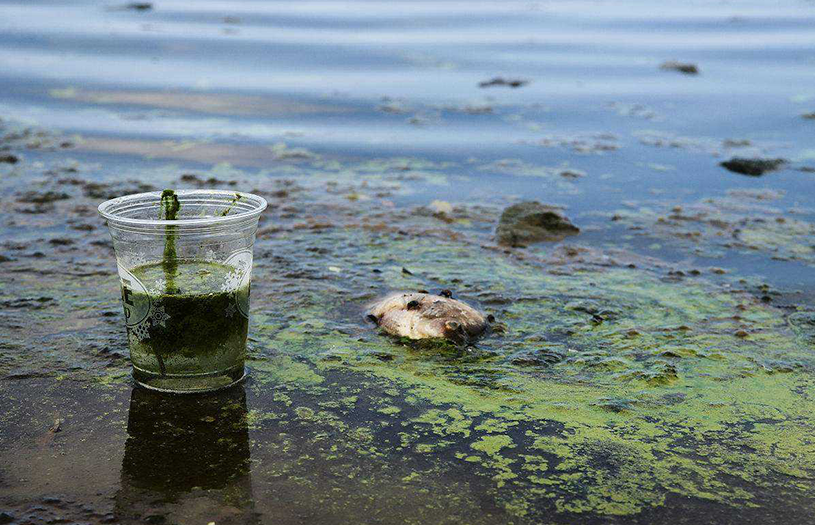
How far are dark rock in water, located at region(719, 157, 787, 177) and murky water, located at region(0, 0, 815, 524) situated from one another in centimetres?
10

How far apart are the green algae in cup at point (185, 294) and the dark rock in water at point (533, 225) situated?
1892mm

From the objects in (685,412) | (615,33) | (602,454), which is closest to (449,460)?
→ (602,454)

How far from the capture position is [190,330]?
8.15 feet

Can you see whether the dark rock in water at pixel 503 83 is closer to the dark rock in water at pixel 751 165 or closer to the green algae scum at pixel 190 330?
the dark rock in water at pixel 751 165

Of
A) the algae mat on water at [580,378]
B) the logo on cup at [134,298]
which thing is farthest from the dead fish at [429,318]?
the logo on cup at [134,298]

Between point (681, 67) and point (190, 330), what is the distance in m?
7.11

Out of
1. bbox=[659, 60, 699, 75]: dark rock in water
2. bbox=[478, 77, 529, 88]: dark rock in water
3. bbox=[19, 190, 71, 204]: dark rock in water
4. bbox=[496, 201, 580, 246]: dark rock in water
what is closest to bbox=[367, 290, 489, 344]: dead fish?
bbox=[496, 201, 580, 246]: dark rock in water

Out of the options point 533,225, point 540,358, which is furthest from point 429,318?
point 533,225

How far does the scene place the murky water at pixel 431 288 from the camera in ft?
7.13

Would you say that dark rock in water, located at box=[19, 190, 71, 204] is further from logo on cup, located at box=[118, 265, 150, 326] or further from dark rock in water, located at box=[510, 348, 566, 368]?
dark rock in water, located at box=[510, 348, 566, 368]

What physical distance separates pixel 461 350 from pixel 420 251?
3.76ft

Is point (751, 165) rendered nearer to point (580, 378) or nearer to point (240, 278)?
point (580, 378)

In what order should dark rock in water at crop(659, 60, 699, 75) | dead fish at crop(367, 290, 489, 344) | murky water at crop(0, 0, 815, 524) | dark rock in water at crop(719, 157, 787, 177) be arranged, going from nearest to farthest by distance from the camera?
murky water at crop(0, 0, 815, 524)
dead fish at crop(367, 290, 489, 344)
dark rock in water at crop(719, 157, 787, 177)
dark rock in water at crop(659, 60, 699, 75)

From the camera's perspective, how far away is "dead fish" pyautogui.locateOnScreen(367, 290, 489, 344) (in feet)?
9.82
